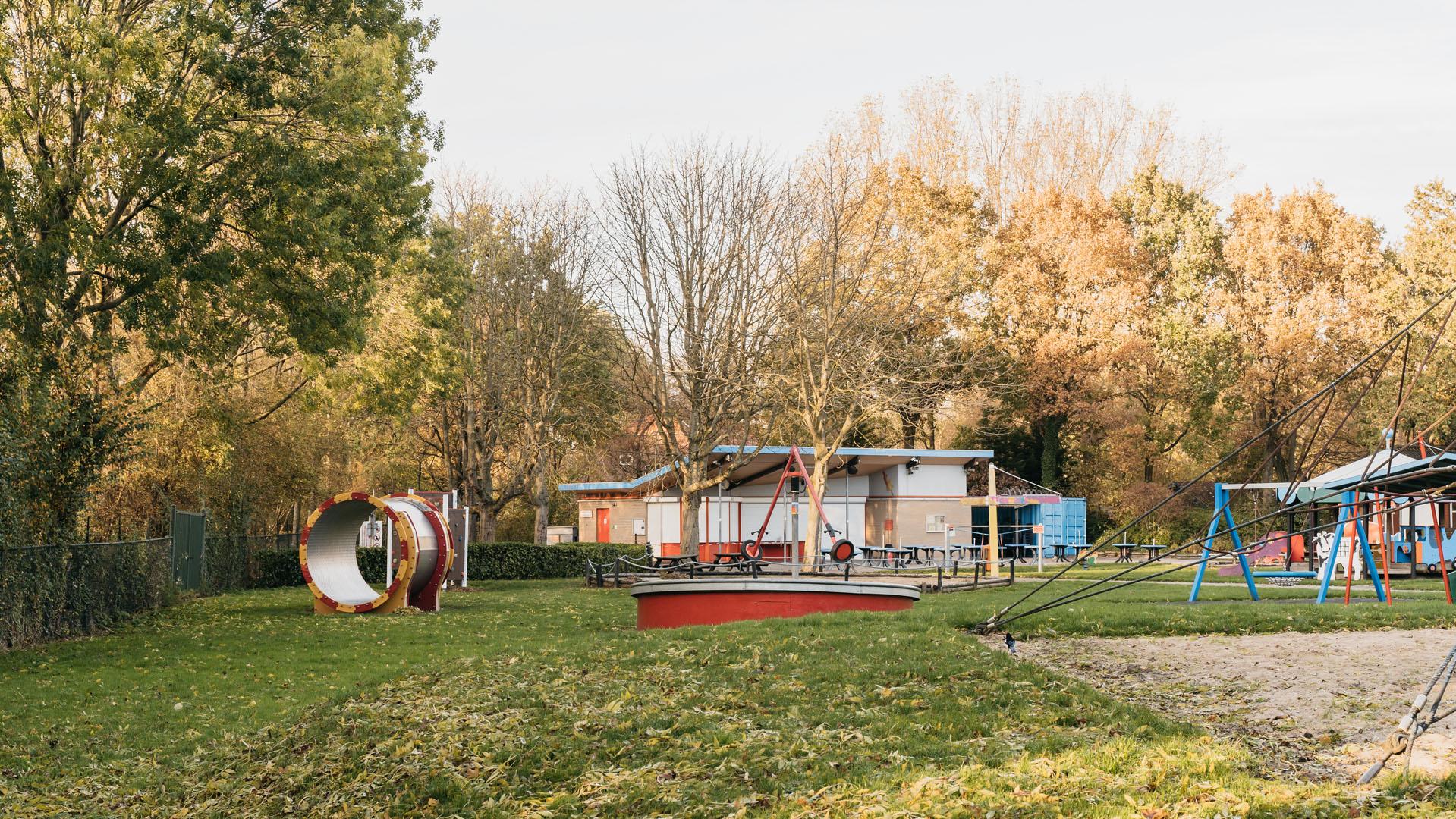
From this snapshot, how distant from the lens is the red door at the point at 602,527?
41356 millimetres

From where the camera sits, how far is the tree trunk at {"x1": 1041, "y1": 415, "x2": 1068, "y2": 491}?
4644 centimetres

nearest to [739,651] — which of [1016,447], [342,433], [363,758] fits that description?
[363,758]

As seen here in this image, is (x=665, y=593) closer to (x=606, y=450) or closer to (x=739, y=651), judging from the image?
(x=739, y=651)

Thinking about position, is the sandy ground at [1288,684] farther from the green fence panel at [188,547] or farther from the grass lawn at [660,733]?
the green fence panel at [188,547]

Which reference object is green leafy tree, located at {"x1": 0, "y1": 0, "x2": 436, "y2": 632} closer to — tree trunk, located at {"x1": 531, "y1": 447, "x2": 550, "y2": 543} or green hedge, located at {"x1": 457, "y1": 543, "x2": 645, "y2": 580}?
green hedge, located at {"x1": 457, "y1": 543, "x2": 645, "y2": 580}

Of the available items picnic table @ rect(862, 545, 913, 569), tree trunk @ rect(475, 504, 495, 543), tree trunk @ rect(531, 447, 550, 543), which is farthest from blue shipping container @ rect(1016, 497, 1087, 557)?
tree trunk @ rect(475, 504, 495, 543)

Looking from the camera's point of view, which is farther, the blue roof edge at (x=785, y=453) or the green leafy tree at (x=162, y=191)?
the blue roof edge at (x=785, y=453)

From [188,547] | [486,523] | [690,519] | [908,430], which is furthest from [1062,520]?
[188,547]

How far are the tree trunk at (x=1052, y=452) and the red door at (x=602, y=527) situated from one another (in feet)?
53.7

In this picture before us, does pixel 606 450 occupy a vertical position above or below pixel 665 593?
above

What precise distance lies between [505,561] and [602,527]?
7994mm

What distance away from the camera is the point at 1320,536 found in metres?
27.9

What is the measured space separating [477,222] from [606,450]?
50.1ft

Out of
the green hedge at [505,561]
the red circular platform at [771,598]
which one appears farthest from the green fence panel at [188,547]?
the red circular platform at [771,598]
